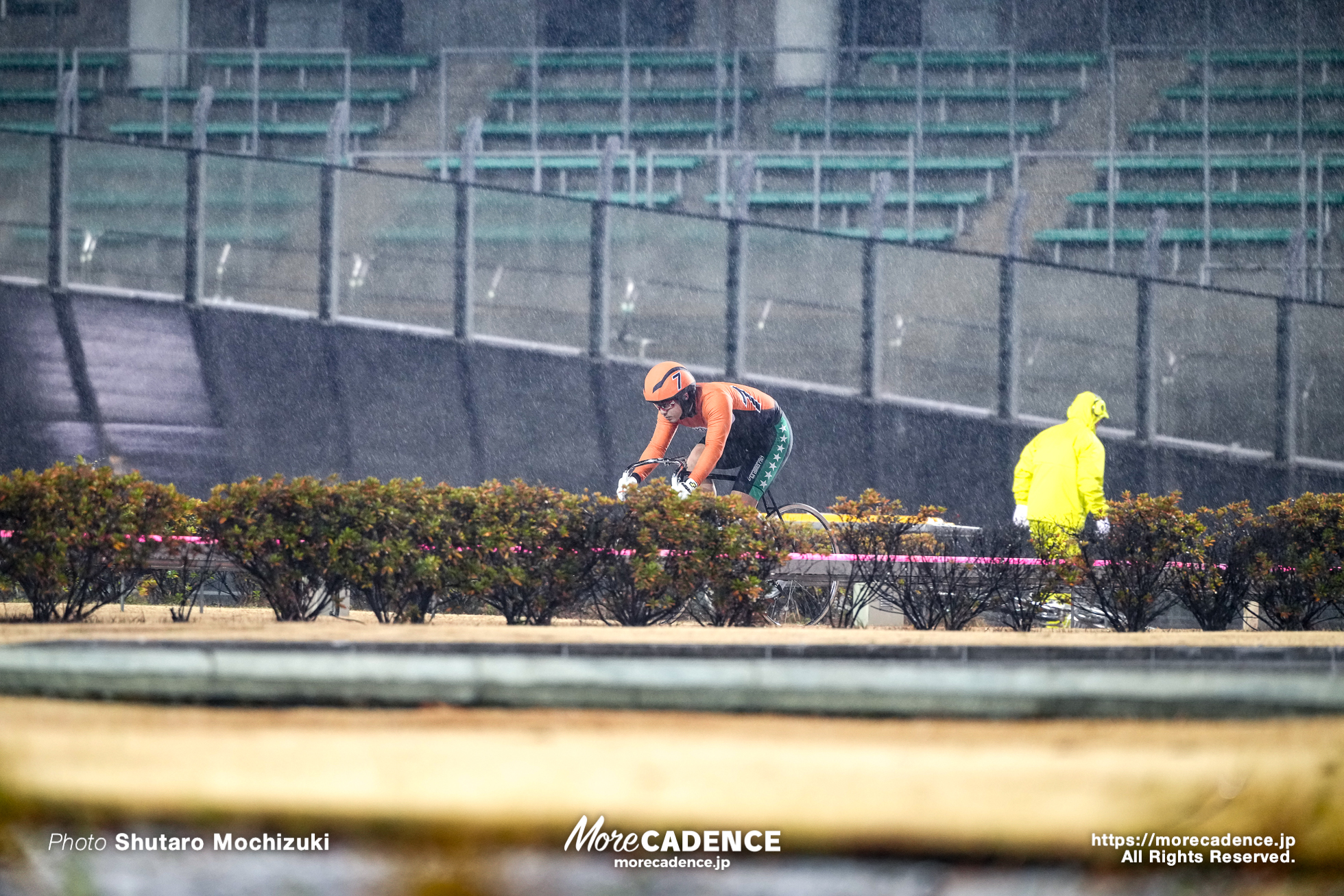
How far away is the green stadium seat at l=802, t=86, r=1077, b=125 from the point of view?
2675 centimetres

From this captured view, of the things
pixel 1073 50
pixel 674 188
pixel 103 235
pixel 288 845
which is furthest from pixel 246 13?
pixel 288 845

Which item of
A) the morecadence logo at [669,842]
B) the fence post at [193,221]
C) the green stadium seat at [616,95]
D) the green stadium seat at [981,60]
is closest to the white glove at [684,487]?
the morecadence logo at [669,842]

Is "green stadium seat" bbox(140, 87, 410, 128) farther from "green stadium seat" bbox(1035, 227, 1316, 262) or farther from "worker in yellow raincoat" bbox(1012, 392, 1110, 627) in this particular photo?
"worker in yellow raincoat" bbox(1012, 392, 1110, 627)

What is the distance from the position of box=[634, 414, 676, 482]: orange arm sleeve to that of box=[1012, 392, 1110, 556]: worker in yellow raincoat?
2.62 m

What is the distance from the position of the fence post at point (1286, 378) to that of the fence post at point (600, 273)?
783 centimetres

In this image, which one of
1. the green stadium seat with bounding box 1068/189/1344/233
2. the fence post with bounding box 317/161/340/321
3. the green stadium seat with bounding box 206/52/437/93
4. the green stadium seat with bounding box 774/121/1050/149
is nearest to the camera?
the fence post with bounding box 317/161/340/321

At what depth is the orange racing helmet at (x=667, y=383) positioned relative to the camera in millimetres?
9711

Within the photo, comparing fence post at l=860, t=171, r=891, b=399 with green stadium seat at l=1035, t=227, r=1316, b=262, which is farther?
green stadium seat at l=1035, t=227, r=1316, b=262

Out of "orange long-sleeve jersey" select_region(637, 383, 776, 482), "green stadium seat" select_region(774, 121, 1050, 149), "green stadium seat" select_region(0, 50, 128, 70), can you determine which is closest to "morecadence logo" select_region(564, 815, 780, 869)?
"orange long-sleeve jersey" select_region(637, 383, 776, 482)

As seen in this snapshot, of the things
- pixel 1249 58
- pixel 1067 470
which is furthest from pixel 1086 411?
pixel 1249 58

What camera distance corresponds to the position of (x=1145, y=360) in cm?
1630

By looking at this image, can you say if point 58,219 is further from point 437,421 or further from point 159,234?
point 437,421

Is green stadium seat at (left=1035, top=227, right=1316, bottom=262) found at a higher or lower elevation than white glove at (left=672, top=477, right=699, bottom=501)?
higher

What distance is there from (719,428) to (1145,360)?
8569mm
